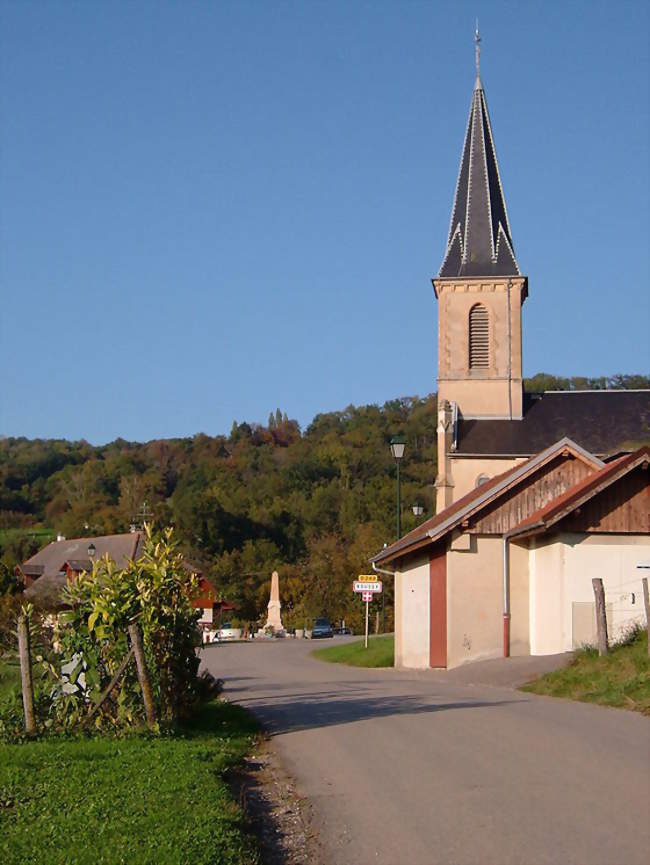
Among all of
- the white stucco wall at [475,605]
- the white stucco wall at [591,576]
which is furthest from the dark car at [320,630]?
the white stucco wall at [591,576]

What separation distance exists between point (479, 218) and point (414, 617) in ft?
98.2

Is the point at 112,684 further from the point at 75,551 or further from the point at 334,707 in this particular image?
the point at 75,551

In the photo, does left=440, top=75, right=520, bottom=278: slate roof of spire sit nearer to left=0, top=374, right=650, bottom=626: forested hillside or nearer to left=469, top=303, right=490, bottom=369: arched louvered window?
left=469, top=303, right=490, bottom=369: arched louvered window

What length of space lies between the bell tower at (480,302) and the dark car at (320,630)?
18.3 metres

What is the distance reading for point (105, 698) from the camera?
11836mm

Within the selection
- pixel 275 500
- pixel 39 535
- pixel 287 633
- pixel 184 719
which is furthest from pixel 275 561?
pixel 184 719

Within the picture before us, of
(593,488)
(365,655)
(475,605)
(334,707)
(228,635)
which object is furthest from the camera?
(228,635)

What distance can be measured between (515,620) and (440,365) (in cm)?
2705

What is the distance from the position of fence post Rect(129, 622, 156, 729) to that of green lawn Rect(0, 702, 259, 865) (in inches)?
12.7

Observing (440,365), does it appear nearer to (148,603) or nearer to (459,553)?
(459,553)

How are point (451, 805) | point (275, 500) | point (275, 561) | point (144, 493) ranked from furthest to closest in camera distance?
point (144, 493), point (275, 500), point (275, 561), point (451, 805)

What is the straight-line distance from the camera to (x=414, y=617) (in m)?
28.8

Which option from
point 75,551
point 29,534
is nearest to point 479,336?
point 75,551

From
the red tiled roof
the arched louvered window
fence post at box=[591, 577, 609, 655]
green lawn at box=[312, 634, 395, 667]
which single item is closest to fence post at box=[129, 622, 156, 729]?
fence post at box=[591, 577, 609, 655]
